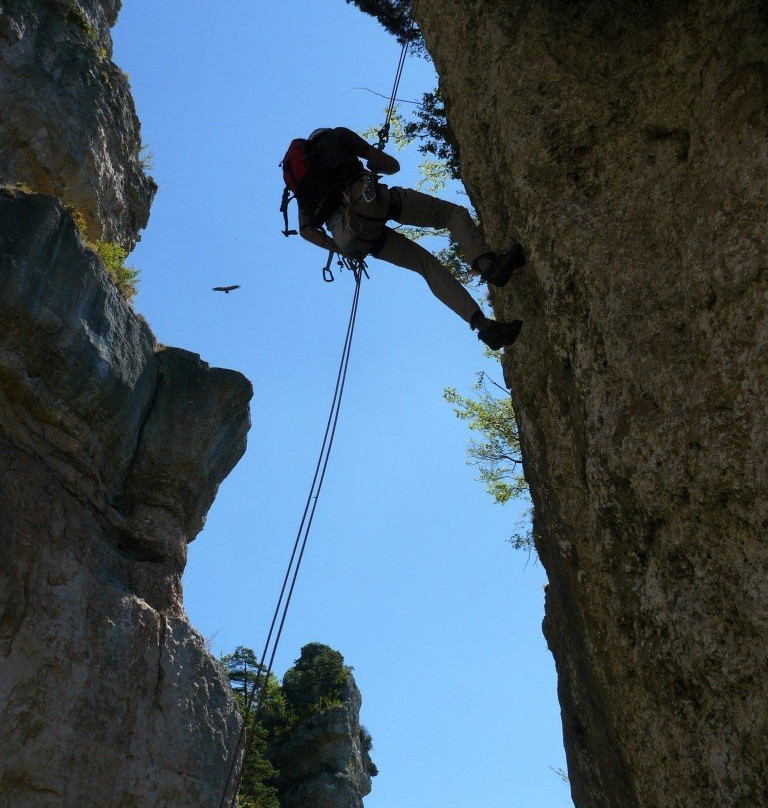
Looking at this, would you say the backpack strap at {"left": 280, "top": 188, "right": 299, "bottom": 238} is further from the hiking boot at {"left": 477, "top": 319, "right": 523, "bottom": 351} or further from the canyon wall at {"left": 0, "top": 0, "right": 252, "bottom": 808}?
the canyon wall at {"left": 0, "top": 0, "right": 252, "bottom": 808}

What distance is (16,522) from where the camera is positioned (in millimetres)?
13008

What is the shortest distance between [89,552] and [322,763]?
588 inches


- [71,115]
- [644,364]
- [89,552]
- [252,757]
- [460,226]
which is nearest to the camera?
[644,364]

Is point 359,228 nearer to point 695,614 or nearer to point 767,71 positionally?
point 767,71

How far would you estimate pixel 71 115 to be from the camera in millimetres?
17516

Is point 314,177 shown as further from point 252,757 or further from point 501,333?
point 252,757

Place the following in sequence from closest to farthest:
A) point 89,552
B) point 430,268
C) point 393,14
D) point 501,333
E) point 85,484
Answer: point 501,333 → point 430,268 → point 393,14 → point 89,552 → point 85,484

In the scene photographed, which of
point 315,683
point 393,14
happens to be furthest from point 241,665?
point 393,14

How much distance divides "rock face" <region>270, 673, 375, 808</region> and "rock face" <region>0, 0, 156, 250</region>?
1452cm

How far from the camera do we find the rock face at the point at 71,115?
16.7 m

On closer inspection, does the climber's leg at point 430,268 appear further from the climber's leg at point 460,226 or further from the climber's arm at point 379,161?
the climber's arm at point 379,161

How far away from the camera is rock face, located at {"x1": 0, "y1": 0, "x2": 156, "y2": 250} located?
54.7 ft

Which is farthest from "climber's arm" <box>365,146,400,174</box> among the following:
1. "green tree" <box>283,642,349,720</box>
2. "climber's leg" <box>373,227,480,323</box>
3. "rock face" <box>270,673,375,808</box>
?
"green tree" <box>283,642,349,720</box>

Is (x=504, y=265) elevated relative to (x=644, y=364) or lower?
elevated
